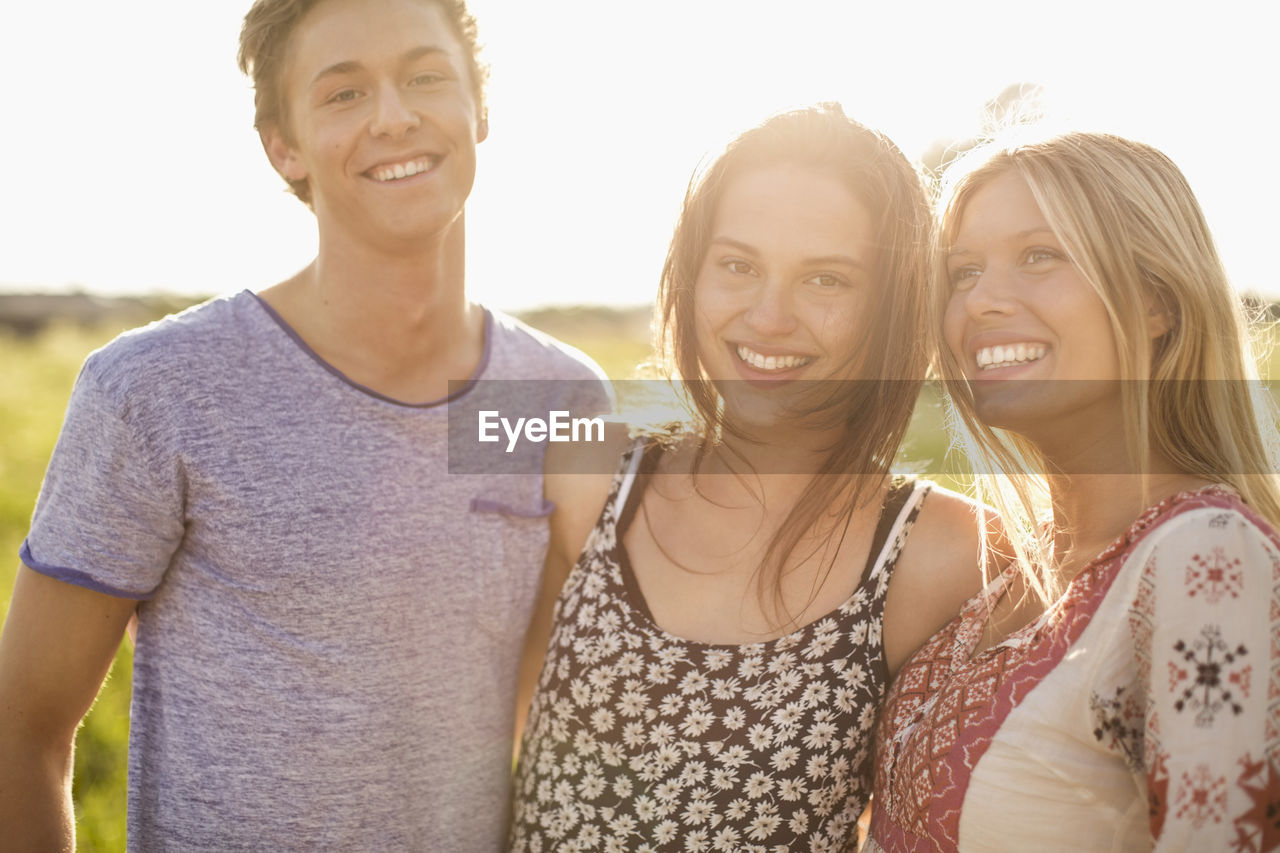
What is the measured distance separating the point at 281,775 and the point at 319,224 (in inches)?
56.1

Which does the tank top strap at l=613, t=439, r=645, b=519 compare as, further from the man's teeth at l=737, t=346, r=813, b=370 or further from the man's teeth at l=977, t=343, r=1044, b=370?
the man's teeth at l=977, t=343, r=1044, b=370

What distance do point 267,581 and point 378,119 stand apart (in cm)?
119

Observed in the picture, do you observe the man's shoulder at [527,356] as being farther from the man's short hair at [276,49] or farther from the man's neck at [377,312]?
the man's short hair at [276,49]

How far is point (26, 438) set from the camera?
28.7ft

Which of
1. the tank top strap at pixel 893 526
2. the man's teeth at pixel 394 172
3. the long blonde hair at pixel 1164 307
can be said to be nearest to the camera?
the long blonde hair at pixel 1164 307

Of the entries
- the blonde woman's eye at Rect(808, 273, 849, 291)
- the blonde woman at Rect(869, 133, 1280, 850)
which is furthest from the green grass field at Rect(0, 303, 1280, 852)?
the blonde woman's eye at Rect(808, 273, 849, 291)

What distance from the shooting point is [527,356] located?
283cm

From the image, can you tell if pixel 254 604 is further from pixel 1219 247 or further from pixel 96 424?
pixel 1219 247

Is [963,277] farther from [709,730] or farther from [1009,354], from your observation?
[709,730]

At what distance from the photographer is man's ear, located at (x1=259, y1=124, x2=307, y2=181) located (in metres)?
2.68

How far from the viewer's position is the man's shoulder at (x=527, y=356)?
2.75m

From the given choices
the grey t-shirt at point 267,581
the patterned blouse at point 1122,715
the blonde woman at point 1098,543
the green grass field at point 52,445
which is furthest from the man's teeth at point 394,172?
the patterned blouse at point 1122,715

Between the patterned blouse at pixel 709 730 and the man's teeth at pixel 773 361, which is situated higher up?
the man's teeth at pixel 773 361

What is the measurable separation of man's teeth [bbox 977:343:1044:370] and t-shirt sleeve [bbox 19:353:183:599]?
1865 millimetres
